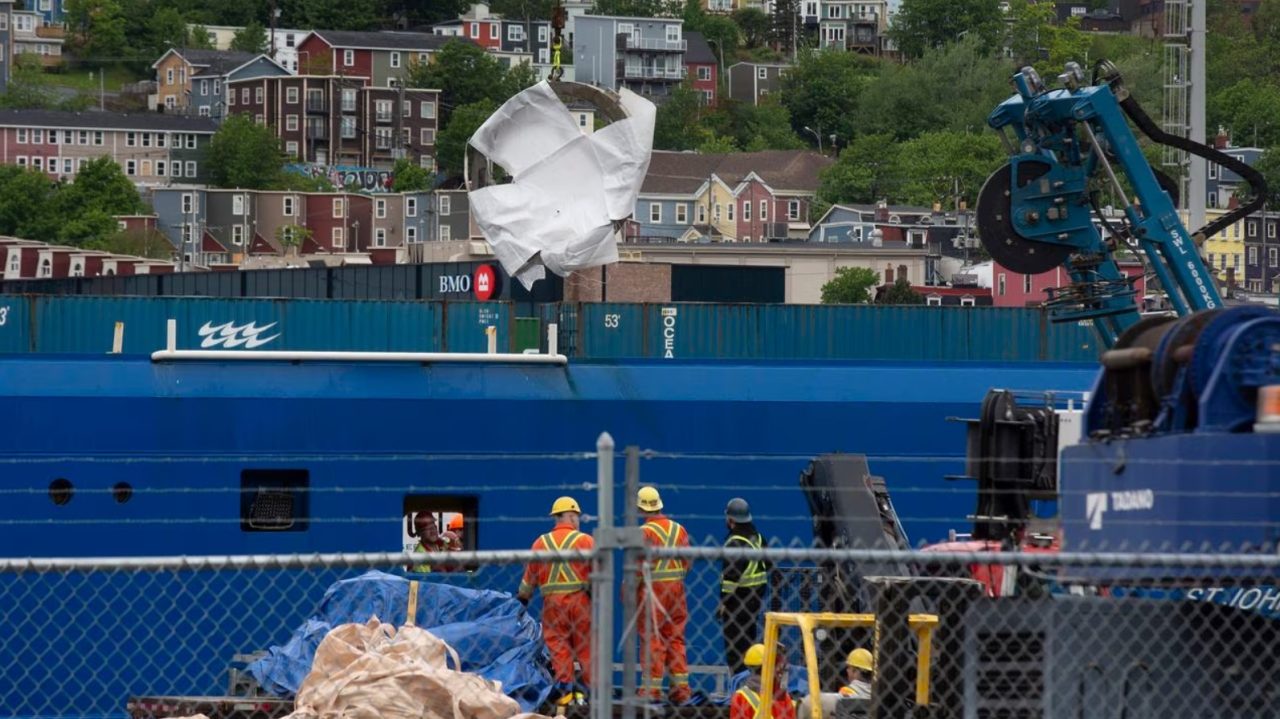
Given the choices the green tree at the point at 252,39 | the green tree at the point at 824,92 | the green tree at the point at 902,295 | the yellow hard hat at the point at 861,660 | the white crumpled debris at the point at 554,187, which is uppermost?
the green tree at the point at 252,39

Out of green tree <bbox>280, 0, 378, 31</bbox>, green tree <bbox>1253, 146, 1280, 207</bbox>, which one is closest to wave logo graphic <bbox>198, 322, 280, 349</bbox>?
green tree <bbox>1253, 146, 1280, 207</bbox>

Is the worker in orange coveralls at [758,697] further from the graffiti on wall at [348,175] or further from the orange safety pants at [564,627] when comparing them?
the graffiti on wall at [348,175]

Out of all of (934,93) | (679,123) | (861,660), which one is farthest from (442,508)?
(679,123)

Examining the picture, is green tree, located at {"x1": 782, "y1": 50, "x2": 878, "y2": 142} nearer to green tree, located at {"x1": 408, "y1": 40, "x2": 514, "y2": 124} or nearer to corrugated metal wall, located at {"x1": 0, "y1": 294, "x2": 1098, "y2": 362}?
green tree, located at {"x1": 408, "y1": 40, "x2": 514, "y2": 124}

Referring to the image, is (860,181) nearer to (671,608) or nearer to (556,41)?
(556,41)

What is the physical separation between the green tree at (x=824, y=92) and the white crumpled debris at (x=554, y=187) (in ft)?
491

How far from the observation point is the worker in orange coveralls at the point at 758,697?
11695 millimetres

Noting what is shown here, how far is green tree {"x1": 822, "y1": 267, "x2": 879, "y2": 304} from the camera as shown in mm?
77812

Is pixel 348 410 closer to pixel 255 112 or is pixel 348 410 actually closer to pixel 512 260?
pixel 512 260

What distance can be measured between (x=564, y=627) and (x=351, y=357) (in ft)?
16.8

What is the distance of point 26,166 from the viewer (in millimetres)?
148750

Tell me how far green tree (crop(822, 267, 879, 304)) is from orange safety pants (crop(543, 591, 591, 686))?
62.9m

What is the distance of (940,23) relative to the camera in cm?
17938

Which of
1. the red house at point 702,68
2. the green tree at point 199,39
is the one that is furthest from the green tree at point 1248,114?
the green tree at point 199,39
